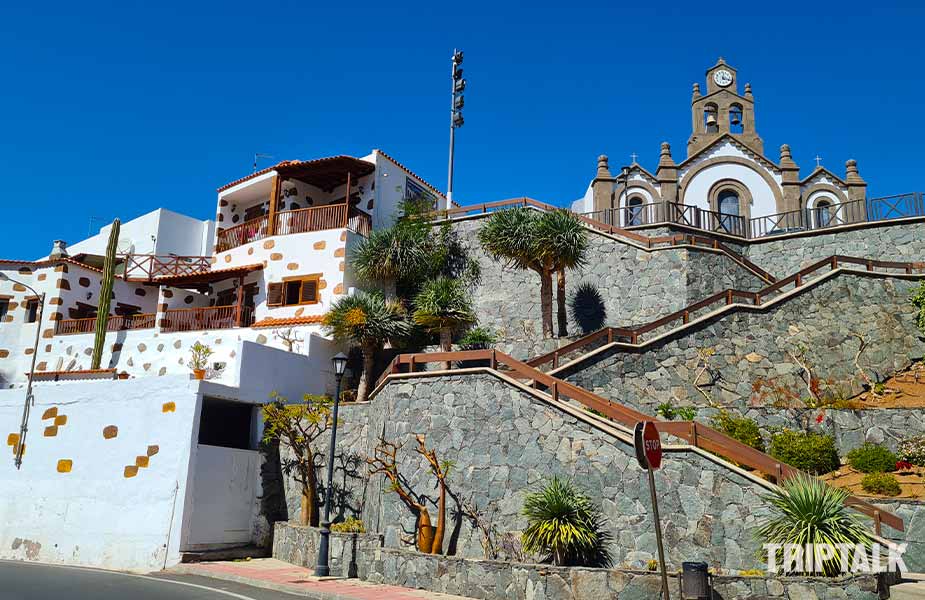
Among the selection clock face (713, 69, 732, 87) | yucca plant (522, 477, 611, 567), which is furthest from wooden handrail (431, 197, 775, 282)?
clock face (713, 69, 732, 87)

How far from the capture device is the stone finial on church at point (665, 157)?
37781mm

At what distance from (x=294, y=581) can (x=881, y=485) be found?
12.5 metres

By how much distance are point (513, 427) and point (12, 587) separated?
33.9ft

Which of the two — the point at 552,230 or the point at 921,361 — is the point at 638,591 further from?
the point at 921,361

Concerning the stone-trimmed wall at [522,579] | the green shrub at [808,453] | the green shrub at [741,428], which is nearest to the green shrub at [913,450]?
the green shrub at [808,453]

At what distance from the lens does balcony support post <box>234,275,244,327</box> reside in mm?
28450

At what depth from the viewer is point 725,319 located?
23109mm

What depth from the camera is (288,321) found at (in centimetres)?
2741

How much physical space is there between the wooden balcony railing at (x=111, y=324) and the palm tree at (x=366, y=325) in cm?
902

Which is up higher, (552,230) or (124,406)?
(552,230)

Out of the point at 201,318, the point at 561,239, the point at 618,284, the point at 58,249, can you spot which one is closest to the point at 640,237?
the point at 618,284

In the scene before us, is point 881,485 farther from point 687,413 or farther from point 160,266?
point 160,266

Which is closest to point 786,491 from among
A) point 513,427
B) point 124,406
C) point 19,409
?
point 513,427

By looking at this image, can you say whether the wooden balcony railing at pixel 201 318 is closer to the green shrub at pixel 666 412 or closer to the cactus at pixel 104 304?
the cactus at pixel 104 304
